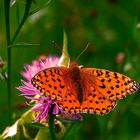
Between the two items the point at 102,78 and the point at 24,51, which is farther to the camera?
the point at 24,51

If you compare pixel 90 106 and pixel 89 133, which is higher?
pixel 90 106

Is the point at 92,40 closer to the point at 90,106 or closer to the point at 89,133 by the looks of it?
the point at 89,133

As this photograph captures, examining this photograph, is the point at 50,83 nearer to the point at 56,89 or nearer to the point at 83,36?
the point at 56,89

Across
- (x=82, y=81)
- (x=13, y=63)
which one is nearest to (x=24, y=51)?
(x=13, y=63)

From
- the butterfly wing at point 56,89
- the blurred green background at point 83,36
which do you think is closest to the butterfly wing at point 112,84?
the butterfly wing at point 56,89

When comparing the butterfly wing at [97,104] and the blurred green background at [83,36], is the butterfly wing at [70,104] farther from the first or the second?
Result: the blurred green background at [83,36]

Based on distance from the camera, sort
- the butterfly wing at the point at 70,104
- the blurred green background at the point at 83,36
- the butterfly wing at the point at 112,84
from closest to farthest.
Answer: the butterfly wing at the point at 70,104
the butterfly wing at the point at 112,84
the blurred green background at the point at 83,36

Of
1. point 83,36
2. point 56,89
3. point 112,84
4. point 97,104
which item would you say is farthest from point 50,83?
point 83,36

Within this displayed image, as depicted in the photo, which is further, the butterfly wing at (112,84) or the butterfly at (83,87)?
the butterfly wing at (112,84)
